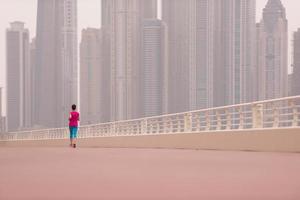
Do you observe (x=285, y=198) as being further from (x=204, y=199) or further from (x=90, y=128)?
(x=90, y=128)

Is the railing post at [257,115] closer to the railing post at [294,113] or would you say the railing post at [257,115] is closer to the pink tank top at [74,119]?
the railing post at [294,113]

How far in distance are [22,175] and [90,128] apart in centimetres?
3508

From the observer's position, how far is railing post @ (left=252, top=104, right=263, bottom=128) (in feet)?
62.7

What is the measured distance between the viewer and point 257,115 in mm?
19109

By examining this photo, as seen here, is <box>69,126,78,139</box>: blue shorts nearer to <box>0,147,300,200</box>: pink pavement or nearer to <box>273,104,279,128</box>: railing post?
<box>273,104,279,128</box>: railing post

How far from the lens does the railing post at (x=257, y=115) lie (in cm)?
1911

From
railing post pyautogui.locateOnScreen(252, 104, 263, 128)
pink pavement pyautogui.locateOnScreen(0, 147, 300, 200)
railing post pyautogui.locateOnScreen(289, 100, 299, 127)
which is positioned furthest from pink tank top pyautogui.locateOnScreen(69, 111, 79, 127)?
pink pavement pyautogui.locateOnScreen(0, 147, 300, 200)

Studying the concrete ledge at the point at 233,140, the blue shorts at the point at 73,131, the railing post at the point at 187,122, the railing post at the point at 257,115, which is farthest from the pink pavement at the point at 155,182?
the blue shorts at the point at 73,131

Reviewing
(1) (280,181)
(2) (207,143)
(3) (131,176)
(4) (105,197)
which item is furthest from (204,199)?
(2) (207,143)

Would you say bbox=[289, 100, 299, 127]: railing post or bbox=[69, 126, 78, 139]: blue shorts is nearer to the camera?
bbox=[289, 100, 299, 127]: railing post

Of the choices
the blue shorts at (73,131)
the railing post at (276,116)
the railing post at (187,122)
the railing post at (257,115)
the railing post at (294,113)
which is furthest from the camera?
the blue shorts at (73,131)

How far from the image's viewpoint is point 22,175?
10.0 m

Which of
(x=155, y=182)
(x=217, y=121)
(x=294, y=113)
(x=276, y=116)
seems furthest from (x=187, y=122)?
(x=155, y=182)

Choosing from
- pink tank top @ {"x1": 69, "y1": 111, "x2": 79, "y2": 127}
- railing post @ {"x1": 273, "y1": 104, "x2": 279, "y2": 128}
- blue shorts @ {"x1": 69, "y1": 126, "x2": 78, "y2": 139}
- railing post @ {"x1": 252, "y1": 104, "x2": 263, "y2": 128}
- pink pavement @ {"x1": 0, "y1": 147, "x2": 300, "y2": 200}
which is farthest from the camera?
blue shorts @ {"x1": 69, "y1": 126, "x2": 78, "y2": 139}
